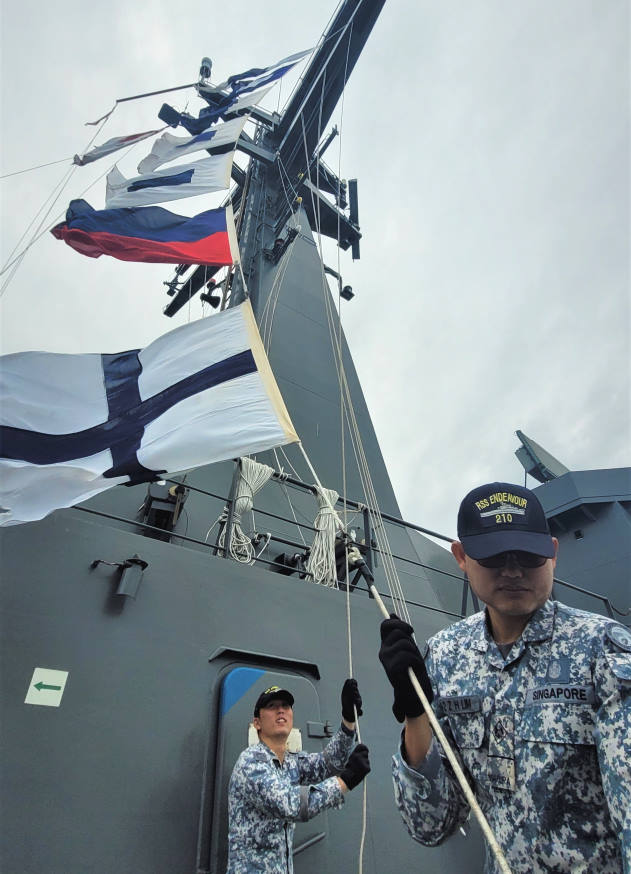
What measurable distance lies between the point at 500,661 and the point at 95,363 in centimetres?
318

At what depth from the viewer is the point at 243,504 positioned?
3.69m

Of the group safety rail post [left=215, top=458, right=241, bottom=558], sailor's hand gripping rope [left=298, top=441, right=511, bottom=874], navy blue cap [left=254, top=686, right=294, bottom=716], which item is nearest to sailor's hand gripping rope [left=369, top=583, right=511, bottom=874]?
A: sailor's hand gripping rope [left=298, top=441, right=511, bottom=874]

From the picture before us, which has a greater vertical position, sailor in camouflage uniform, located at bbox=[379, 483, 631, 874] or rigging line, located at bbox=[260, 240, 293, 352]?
rigging line, located at bbox=[260, 240, 293, 352]

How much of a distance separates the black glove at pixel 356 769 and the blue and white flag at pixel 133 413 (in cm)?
157

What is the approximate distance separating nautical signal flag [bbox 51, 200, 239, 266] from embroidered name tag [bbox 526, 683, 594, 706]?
3580 millimetres

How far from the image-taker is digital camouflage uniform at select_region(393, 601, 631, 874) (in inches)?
36.9

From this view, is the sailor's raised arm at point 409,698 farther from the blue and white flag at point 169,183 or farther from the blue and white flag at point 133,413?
the blue and white flag at point 169,183

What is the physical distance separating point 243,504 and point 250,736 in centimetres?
147

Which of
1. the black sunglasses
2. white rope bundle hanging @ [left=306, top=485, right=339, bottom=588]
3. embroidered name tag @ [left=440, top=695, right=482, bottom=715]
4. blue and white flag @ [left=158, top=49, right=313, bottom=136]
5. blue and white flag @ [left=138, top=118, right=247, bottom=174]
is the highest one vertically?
blue and white flag @ [left=158, top=49, right=313, bottom=136]

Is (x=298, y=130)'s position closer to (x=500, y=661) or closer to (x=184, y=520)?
(x=184, y=520)

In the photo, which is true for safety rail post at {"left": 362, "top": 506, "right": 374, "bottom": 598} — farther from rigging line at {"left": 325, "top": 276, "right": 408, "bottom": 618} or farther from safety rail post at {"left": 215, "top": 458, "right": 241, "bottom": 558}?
safety rail post at {"left": 215, "top": 458, "right": 241, "bottom": 558}

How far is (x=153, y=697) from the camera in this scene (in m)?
2.52

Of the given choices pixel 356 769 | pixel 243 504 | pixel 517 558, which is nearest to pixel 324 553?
pixel 243 504

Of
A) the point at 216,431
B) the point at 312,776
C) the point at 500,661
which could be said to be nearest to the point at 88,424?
the point at 216,431
